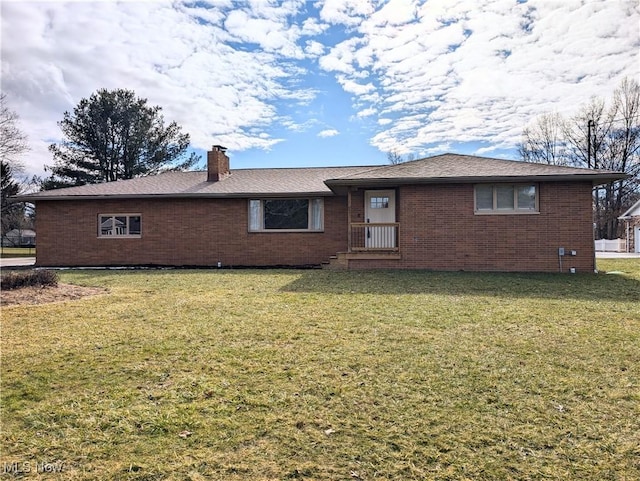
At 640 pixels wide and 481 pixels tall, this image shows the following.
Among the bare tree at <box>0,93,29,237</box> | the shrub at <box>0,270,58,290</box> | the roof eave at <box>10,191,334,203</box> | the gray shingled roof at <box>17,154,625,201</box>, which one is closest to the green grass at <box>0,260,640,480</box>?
the shrub at <box>0,270,58,290</box>

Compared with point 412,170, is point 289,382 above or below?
below

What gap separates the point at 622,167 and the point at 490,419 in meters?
38.5

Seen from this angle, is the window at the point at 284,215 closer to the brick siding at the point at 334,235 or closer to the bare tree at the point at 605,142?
the brick siding at the point at 334,235

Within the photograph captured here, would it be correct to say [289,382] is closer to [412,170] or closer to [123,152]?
[412,170]

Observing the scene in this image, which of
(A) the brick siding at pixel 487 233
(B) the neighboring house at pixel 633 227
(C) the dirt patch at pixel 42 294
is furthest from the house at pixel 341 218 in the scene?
(B) the neighboring house at pixel 633 227

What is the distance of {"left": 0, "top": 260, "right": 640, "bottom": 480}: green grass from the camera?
2438mm

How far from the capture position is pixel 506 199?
1229 centimetres

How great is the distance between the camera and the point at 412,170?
13.0 metres

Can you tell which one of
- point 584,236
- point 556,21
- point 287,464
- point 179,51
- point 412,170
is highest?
point 556,21

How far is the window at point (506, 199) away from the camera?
480 inches

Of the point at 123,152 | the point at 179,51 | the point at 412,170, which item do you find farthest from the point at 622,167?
the point at 123,152

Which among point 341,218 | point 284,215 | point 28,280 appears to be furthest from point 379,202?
point 28,280

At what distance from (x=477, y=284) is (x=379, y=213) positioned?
5.35 m

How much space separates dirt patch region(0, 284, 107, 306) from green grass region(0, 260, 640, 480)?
721mm
